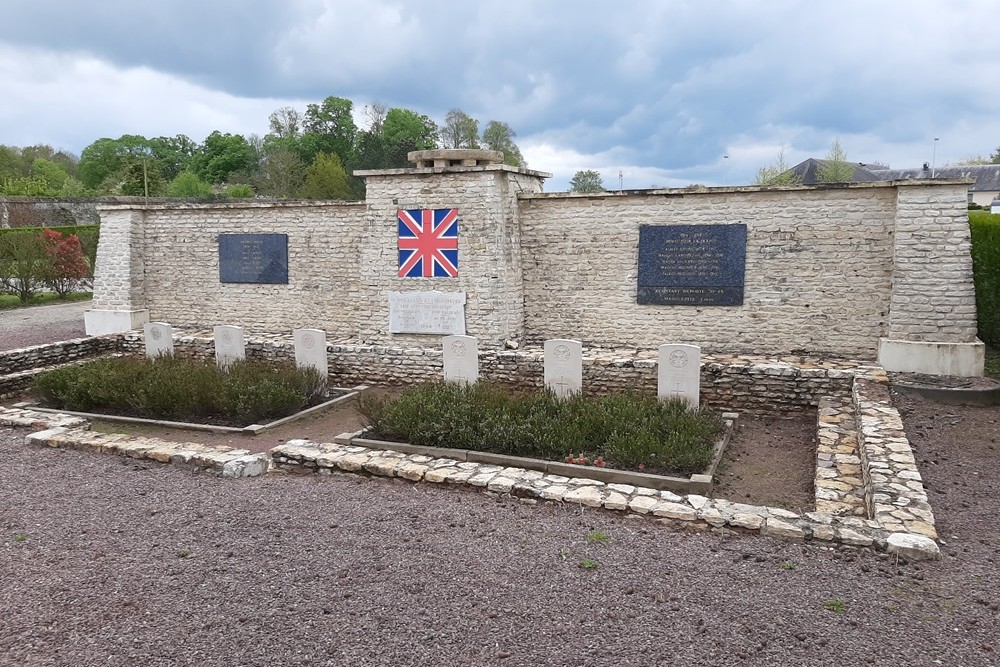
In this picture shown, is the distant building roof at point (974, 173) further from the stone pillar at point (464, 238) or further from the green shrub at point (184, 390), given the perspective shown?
the green shrub at point (184, 390)

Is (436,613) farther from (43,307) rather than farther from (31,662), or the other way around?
(43,307)

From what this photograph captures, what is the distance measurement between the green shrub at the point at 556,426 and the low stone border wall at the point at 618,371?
1279 mm

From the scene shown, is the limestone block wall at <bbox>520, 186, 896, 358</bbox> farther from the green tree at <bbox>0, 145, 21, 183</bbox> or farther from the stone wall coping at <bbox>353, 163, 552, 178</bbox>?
the green tree at <bbox>0, 145, 21, 183</bbox>

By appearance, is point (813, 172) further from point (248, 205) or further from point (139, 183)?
point (139, 183)

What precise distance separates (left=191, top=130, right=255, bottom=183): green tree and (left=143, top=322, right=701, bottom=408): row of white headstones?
52.6m

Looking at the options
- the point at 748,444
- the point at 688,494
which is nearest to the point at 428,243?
the point at 748,444

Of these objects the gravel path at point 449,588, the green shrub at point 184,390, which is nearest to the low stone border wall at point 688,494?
the gravel path at point 449,588

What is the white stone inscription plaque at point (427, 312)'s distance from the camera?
11680mm

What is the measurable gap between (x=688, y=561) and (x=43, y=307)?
22.2 m

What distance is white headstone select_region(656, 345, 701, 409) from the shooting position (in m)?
8.55

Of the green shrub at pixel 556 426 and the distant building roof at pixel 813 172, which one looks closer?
the green shrub at pixel 556 426

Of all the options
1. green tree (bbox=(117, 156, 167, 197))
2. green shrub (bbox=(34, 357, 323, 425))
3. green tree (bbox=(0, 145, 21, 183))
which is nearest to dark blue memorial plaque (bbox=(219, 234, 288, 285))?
green shrub (bbox=(34, 357, 323, 425))

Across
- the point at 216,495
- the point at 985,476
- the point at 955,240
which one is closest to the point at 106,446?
the point at 216,495

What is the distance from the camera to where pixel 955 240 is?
952cm
